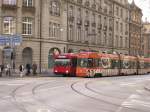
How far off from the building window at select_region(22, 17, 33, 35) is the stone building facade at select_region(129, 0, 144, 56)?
43083mm

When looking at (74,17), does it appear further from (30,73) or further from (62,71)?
(62,71)

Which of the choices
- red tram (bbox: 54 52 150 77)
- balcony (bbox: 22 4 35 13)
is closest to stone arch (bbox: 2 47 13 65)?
balcony (bbox: 22 4 35 13)

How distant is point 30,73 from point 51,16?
10.9 meters

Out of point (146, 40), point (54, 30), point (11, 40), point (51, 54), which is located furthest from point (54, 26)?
point (146, 40)

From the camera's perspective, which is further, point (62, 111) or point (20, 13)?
point (20, 13)

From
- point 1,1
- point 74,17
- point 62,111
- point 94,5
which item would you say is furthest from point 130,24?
point 62,111

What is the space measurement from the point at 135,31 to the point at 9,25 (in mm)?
52154

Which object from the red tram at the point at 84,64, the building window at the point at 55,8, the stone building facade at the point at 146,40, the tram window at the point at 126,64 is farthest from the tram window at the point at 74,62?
the stone building facade at the point at 146,40

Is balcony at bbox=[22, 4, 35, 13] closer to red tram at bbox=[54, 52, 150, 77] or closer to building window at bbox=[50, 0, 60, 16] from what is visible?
building window at bbox=[50, 0, 60, 16]

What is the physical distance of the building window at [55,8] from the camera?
68.7m

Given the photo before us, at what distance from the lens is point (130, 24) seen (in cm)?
10612

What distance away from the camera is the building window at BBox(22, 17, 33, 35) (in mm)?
64125

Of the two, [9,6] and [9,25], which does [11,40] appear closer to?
[9,25]

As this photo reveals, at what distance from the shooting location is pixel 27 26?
2539 inches
